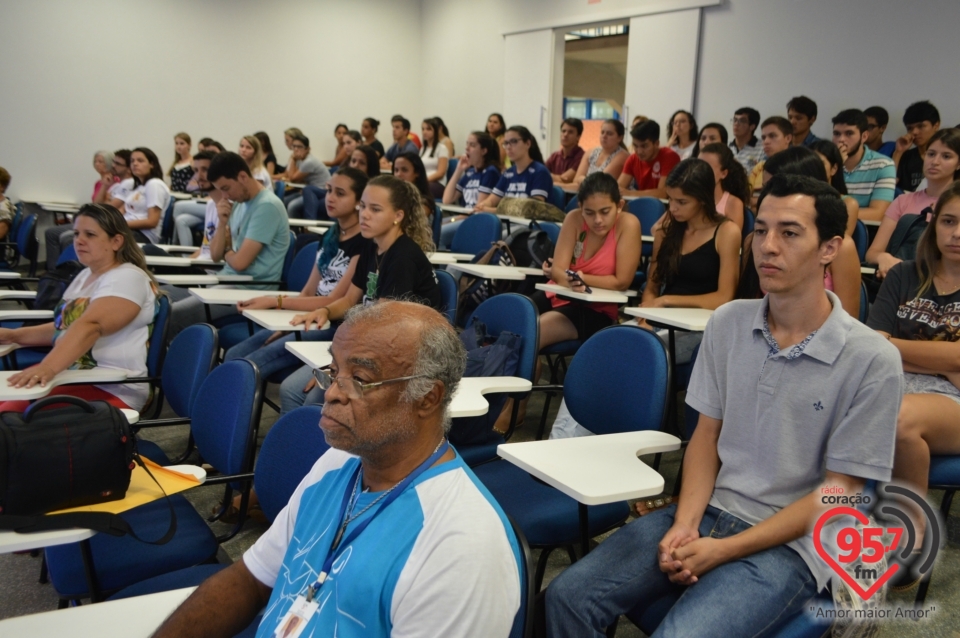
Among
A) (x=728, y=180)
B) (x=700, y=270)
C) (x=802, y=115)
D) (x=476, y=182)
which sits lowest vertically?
(x=700, y=270)

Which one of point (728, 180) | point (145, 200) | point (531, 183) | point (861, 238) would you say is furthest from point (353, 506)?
point (145, 200)

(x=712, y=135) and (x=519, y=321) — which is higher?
(x=712, y=135)

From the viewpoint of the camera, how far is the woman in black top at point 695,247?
9.87 feet

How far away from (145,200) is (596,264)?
15.3 feet

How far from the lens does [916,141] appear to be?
4973mm

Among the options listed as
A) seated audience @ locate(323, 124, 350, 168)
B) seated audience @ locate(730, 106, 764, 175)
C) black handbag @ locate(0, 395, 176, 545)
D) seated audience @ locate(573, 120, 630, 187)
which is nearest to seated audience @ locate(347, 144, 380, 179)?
seated audience @ locate(573, 120, 630, 187)

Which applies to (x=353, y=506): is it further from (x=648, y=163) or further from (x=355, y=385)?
(x=648, y=163)

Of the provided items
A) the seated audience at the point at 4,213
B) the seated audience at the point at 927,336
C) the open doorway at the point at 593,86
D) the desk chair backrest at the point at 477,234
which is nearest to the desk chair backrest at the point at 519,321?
the seated audience at the point at 927,336

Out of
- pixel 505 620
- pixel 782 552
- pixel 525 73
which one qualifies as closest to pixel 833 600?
pixel 782 552

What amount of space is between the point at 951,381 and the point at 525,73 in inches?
283

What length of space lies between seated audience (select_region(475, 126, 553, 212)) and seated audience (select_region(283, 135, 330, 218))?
2349 millimetres

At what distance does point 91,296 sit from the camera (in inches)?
106

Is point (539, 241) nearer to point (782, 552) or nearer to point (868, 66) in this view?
point (782, 552)

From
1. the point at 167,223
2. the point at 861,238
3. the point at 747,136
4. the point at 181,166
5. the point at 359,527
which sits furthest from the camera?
the point at 181,166
